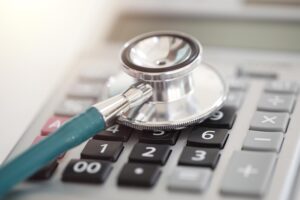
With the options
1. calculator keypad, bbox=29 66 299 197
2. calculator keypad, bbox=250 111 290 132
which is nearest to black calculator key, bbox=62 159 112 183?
calculator keypad, bbox=29 66 299 197

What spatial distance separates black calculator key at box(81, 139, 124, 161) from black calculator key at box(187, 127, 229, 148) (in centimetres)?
5

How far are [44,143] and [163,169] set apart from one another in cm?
7

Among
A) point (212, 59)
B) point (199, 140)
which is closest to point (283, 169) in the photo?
point (199, 140)

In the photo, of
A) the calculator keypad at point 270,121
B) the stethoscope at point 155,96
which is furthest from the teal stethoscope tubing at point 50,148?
the calculator keypad at point 270,121

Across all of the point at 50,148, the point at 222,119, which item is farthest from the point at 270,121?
the point at 50,148

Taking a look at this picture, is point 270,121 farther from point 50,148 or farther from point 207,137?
point 50,148

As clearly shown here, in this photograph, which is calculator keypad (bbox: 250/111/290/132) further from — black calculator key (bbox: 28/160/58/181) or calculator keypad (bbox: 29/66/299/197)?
black calculator key (bbox: 28/160/58/181)

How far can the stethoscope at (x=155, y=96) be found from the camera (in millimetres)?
382

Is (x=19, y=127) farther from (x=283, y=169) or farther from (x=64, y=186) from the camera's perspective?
(x=283, y=169)

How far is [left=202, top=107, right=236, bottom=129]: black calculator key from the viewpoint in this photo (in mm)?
422

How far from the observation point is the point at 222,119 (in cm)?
43

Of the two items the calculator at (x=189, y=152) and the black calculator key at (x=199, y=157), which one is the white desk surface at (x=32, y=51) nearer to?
the calculator at (x=189, y=152)

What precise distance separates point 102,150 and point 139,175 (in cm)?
4

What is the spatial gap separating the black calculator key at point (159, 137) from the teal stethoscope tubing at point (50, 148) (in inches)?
1.3
